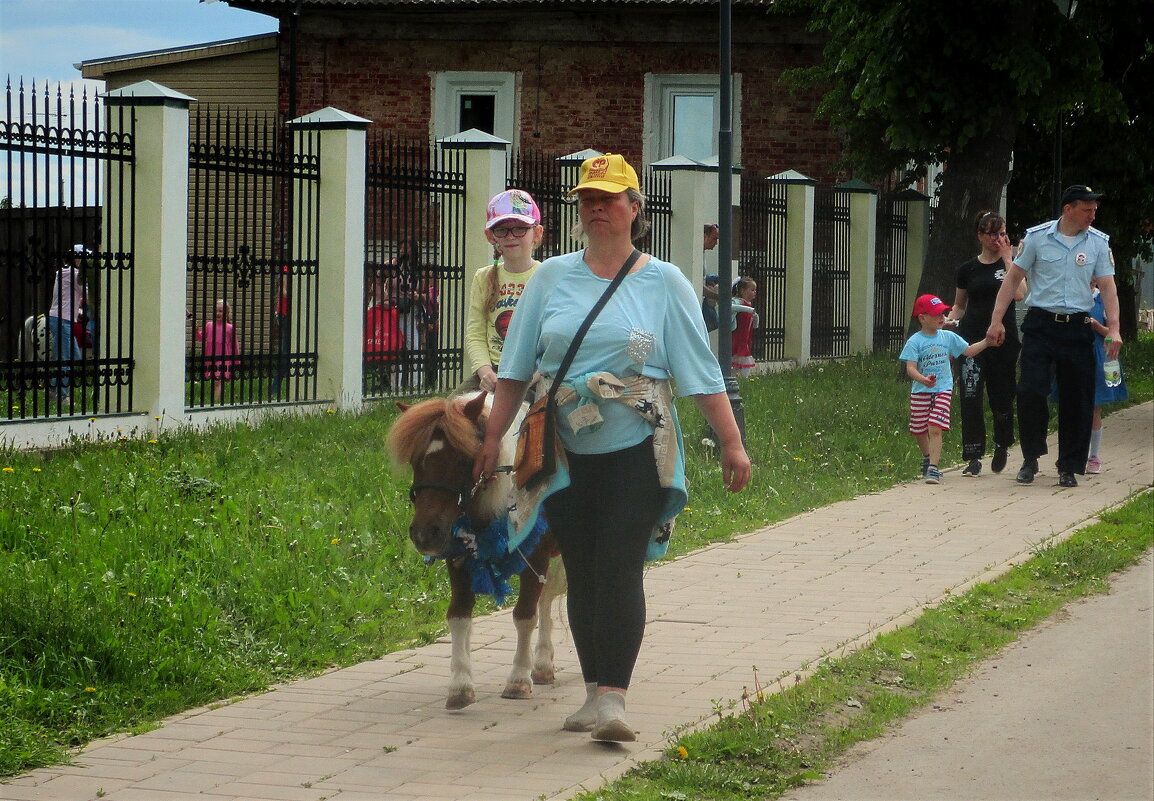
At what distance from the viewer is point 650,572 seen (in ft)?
28.5

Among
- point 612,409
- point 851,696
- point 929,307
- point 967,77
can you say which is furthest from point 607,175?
point 967,77

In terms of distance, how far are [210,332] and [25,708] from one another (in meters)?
8.55

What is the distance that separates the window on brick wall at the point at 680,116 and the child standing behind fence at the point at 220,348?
1483 centimetres

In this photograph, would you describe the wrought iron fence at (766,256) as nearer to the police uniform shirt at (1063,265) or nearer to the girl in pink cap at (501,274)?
the police uniform shirt at (1063,265)

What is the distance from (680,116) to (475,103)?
12.2 feet

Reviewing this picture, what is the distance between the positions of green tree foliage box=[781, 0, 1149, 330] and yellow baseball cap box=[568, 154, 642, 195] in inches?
617

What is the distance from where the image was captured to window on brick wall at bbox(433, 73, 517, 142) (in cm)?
2823

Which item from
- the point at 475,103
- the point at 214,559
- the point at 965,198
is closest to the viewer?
the point at 214,559

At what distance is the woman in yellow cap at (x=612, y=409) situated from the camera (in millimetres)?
5375

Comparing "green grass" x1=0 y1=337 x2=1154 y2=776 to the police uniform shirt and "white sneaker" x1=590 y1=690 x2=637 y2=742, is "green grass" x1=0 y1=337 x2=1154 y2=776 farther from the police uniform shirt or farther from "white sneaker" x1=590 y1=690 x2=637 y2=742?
the police uniform shirt

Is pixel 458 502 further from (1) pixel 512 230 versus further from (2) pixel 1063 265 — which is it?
(2) pixel 1063 265

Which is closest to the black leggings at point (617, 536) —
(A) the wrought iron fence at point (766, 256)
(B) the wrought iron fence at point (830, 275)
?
(A) the wrought iron fence at point (766, 256)

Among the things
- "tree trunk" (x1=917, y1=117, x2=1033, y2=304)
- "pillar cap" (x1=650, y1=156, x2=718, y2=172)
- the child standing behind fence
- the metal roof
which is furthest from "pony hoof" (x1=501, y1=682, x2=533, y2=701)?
the metal roof

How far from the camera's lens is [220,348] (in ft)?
45.4
